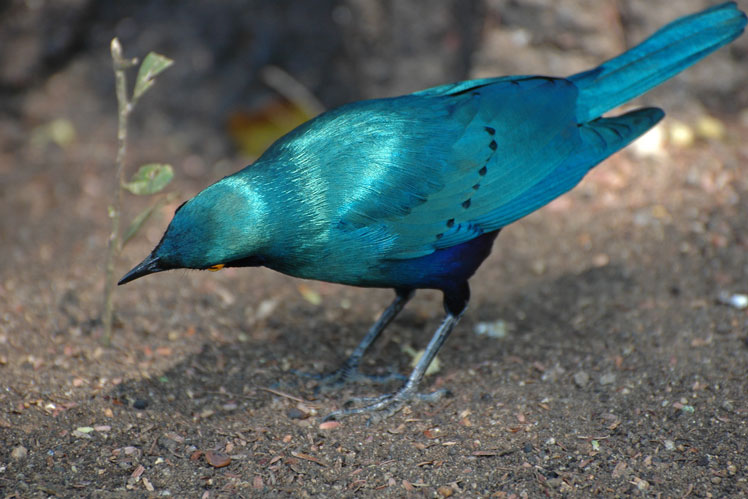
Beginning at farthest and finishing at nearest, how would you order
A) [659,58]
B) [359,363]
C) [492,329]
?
1. [492,329]
2. [359,363]
3. [659,58]

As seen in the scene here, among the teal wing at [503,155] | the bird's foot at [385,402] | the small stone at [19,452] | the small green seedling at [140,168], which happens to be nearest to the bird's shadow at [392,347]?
the bird's foot at [385,402]

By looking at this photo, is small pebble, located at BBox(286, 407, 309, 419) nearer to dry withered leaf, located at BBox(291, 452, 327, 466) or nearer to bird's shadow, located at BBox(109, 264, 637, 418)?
bird's shadow, located at BBox(109, 264, 637, 418)

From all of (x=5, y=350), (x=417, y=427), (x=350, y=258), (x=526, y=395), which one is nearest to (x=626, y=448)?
(x=526, y=395)

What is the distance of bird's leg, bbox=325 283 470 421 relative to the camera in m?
3.64

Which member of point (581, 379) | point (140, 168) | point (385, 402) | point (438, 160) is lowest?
point (581, 379)

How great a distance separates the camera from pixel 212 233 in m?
3.06

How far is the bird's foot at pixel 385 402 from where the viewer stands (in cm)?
362

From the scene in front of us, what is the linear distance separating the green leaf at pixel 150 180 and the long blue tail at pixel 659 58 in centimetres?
204

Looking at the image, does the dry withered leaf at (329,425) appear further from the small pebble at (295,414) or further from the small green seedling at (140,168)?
the small green seedling at (140,168)

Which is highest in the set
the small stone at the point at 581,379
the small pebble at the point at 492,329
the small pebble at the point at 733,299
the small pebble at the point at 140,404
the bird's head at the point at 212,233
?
the bird's head at the point at 212,233

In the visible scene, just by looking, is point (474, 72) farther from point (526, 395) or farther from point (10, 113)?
point (10, 113)

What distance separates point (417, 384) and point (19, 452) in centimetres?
178

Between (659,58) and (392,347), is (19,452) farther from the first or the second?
(659,58)

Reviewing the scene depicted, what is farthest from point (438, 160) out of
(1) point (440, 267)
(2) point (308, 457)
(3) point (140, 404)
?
(3) point (140, 404)
